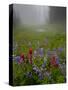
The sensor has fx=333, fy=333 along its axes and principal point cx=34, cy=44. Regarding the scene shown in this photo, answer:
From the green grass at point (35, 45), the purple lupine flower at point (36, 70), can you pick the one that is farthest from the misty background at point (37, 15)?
the purple lupine flower at point (36, 70)

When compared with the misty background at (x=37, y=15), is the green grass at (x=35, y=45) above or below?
below

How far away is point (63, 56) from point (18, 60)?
0.81 m

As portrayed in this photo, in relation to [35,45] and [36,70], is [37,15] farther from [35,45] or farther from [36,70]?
[36,70]

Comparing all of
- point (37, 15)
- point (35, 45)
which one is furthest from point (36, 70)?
point (37, 15)

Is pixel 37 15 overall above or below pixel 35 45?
above

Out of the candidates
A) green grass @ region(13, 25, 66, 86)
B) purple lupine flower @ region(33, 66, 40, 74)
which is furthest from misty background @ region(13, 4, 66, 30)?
purple lupine flower @ region(33, 66, 40, 74)

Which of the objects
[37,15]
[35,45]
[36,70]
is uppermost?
[37,15]

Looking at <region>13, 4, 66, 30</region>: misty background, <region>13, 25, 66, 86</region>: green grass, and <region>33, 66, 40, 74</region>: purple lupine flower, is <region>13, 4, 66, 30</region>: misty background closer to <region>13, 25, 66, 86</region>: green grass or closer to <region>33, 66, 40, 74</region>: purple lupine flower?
<region>13, 25, 66, 86</region>: green grass

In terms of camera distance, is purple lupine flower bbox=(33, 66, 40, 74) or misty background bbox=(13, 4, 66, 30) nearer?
misty background bbox=(13, 4, 66, 30)

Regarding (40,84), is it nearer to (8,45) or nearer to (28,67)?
(28,67)

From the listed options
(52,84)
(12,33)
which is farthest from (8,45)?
(52,84)

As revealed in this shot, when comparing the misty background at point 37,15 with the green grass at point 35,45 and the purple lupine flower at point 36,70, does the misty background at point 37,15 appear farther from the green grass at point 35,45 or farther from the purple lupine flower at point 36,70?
the purple lupine flower at point 36,70

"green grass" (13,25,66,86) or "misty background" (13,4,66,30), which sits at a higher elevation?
"misty background" (13,4,66,30)

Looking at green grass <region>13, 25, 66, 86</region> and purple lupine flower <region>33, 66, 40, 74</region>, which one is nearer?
green grass <region>13, 25, 66, 86</region>
